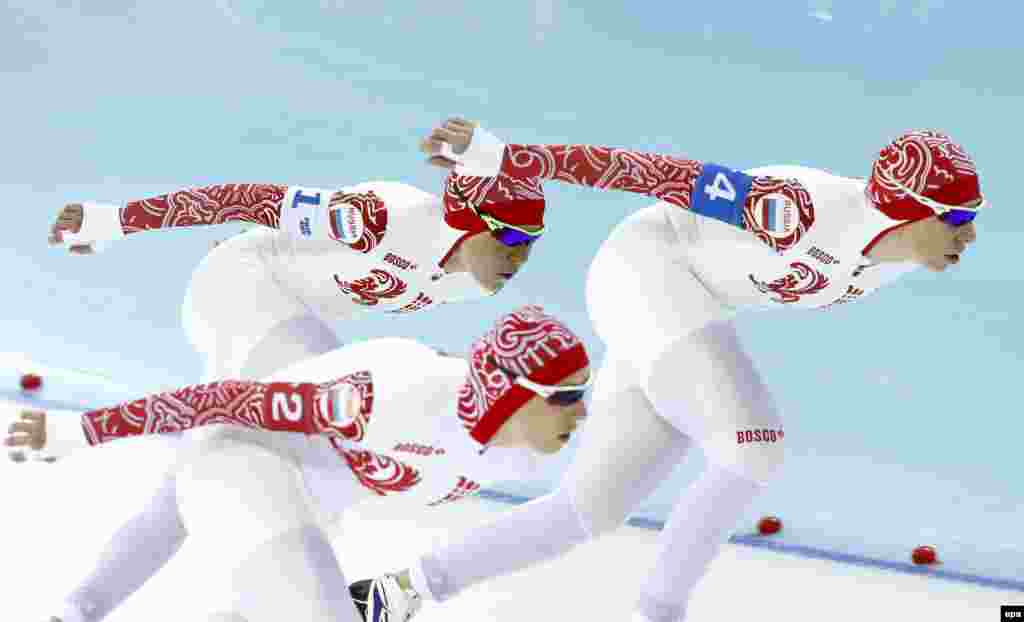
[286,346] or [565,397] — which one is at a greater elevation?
[565,397]

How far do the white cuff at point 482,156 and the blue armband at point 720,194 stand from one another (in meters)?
0.54

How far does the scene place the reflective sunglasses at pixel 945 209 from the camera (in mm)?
4145

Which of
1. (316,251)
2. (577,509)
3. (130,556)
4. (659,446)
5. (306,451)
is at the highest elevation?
(316,251)

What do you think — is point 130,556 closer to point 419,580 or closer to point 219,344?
point 219,344

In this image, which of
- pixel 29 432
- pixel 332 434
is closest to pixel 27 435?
pixel 29 432

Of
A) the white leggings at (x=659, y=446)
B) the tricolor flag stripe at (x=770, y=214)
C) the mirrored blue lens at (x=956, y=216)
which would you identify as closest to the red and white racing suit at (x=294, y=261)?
the white leggings at (x=659, y=446)

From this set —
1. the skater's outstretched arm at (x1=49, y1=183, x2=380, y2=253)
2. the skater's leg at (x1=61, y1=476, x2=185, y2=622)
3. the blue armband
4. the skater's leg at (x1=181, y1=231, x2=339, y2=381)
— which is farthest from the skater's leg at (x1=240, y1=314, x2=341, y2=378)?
the blue armband

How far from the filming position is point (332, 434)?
3.88 metres

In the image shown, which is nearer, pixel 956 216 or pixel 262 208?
pixel 956 216

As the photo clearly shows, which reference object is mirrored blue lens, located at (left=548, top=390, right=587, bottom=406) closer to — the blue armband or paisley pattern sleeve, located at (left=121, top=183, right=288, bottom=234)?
the blue armband

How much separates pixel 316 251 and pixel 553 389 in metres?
1.23

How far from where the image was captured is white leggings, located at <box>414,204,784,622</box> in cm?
431

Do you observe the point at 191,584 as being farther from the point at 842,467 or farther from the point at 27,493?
the point at 842,467

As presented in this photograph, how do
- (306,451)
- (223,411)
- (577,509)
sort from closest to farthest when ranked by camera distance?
(223,411), (306,451), (577,509)
